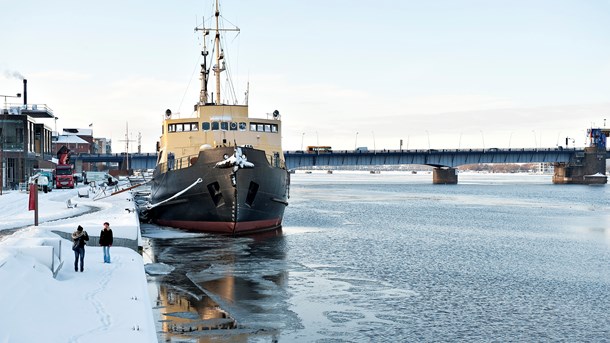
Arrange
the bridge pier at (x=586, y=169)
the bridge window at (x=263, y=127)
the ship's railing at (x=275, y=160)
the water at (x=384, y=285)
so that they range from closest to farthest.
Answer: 1. the water at (x=384, y=285)
2. the ship's railing at (x=275, y=160)
3. the bridge window at (x=263, y=127)
4. the bridge pier at (x=586, y=169)

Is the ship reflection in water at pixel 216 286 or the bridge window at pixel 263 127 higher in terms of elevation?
the bridge window at pixel 263 127

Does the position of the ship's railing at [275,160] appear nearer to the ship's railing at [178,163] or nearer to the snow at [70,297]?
the ship's railing at [178,163]

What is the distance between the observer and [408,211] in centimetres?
7556

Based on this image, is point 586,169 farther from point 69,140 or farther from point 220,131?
point 220,131

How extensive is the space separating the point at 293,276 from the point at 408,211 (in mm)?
47203

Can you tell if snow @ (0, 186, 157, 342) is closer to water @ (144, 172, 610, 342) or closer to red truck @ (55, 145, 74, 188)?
water @ (144, 172, 610, 342)

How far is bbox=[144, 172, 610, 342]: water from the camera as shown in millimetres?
20641

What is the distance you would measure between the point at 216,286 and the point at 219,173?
17.0m

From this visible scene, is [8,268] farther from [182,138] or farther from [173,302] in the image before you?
[182,138]

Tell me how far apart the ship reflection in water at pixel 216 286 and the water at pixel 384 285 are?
6cm

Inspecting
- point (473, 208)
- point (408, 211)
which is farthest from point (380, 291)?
point (473, 208)

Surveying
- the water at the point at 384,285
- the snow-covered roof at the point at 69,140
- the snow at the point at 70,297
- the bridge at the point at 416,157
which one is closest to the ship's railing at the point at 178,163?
the water at the point at 384,285

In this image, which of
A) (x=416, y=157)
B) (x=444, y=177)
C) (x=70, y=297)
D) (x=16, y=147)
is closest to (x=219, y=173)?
(x=70, y=297)

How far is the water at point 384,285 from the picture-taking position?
20641 mm
